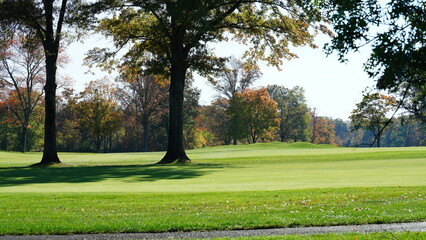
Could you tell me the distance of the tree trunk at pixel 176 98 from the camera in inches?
1462

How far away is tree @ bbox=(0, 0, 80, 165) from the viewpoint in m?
34.5

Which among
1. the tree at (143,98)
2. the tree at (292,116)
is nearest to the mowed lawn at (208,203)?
the tree at (143,98)

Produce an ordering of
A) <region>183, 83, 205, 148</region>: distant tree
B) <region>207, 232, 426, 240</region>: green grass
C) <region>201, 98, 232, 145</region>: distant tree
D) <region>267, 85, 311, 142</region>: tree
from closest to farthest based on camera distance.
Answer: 1. <region>207, 232, 426, 240</region>: green grass
2. <region>183, 83, 205, 148</region>: distant tree
3. <region>201, 98, 232, 145</region>: distant tree
4. <region>267, 85, 311, 142</region>: tree

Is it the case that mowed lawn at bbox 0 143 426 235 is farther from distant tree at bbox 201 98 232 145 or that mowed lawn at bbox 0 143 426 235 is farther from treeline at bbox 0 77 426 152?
distant tree at bbox 201 98 232 145

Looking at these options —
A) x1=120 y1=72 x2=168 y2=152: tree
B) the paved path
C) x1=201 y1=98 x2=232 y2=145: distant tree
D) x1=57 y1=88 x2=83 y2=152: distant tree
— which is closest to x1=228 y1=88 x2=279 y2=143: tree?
x1=201 y1=98 x2=232 y2=145: distant tree

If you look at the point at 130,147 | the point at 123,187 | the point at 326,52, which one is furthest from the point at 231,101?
the point at 326,52

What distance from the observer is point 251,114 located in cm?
8794

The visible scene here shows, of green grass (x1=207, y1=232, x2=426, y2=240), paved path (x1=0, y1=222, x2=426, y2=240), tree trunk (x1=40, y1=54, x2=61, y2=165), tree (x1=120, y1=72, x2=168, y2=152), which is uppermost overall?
tree (x1=120, y1=72, x2=168, y2=152)

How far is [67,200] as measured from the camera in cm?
1538

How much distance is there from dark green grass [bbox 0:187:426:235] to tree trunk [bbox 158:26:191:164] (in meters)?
20.5

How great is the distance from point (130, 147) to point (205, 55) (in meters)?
57.8

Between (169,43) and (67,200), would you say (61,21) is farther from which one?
(67,200)

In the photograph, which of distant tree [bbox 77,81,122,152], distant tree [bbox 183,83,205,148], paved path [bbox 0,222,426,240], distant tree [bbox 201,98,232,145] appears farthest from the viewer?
distant tree [bbox 201,98,232,145]

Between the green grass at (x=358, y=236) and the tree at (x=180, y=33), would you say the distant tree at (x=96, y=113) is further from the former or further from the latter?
the green grass at (x=358, y=236)
